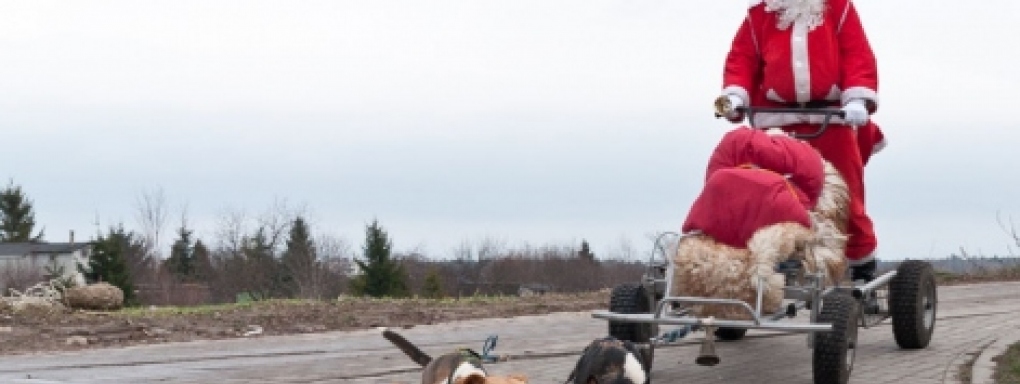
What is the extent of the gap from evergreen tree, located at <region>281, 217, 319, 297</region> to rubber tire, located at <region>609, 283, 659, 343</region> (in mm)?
42069

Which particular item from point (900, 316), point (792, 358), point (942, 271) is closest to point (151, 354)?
point (792, 358)

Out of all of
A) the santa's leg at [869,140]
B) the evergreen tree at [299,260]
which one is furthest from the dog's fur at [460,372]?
the evergreen tree at [299,260]

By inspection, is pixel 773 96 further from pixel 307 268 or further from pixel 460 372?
pixel 307 268

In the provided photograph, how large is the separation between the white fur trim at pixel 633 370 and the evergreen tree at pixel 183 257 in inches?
2455

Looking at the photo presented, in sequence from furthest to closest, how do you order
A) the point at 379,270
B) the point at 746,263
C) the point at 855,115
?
1. the point at 379,270
2. the point at 855,115
3. the point at 746,263

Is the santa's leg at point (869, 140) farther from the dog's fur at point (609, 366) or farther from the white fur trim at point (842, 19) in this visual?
the dog's fur at point (609, 366)

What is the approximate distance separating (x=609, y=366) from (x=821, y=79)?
4.35m

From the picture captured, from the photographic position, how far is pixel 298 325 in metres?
11.7

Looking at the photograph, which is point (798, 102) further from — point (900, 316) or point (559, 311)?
point (559, 311)

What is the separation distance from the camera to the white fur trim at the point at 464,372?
13.9 feet

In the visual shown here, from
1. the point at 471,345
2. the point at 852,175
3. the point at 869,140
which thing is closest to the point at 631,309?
the point at 852,175

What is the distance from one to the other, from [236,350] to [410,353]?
192 inches

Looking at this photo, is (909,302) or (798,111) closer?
(798,111)

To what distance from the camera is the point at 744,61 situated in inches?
339
